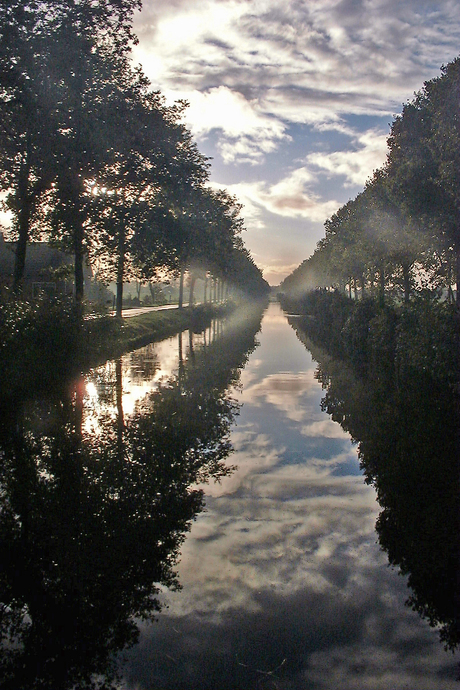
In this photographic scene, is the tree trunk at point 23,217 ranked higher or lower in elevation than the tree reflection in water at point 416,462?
higher

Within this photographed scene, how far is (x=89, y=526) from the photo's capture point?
20.8 feet

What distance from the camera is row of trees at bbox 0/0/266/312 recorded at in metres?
24.0

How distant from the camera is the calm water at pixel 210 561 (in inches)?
161

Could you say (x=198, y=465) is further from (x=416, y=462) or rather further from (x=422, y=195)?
(x=422, y=195)

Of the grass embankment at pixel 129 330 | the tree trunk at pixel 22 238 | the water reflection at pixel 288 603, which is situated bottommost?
the water reflection at pixel 288 603

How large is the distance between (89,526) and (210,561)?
1.40 m

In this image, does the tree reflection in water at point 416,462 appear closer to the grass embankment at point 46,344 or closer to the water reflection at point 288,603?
the water reflection at point 288,603

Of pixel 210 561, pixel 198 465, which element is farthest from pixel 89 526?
pixel 198 465

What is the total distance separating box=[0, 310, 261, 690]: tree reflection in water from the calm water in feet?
0.06

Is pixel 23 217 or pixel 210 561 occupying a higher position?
pixel 23 217

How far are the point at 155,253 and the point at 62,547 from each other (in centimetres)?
2769

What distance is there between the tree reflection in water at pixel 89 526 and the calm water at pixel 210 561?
0.06ft

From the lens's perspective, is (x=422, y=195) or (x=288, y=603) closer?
(x=288, y=603)

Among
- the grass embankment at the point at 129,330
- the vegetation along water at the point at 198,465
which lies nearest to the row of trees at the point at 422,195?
the vegetation along water at the point at 198,465
